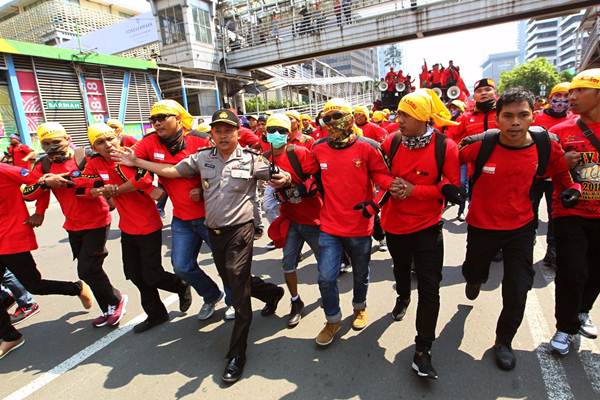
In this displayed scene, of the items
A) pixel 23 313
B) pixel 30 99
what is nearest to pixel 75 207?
pixel 23 313

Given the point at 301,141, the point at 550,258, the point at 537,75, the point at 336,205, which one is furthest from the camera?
the point at 537,75

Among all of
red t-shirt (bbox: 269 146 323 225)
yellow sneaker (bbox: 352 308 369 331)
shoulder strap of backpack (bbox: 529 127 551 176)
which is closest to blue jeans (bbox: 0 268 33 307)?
red t-shirt (bbox: 269 146 323 225)

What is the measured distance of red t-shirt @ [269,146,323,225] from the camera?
3.23 metres

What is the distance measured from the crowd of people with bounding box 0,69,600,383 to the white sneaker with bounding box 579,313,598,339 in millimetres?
17

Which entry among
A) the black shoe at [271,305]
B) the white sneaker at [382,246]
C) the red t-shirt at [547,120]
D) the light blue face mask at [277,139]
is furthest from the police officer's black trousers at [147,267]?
the red t-shirt at [547,120]

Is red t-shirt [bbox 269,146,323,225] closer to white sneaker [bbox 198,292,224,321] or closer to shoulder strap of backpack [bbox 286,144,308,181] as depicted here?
shoulder strap of backpack [bbox 286,144,308,181]

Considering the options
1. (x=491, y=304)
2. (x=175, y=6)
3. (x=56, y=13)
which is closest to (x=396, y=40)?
(x=175, y=6)

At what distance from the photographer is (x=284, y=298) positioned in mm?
4074

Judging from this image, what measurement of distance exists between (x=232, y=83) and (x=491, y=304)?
25.3 metres

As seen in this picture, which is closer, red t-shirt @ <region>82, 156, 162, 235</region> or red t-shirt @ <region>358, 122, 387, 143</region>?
red t-shirt @ <region>82, 156, 162, 235</region>

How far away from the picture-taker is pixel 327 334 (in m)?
3.15

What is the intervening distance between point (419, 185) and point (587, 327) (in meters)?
1.88

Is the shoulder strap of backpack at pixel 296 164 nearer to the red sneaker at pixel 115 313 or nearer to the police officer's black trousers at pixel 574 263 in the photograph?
the police officer's black trousers at pixel 574 263

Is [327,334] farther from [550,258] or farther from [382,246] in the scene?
[550,258]
